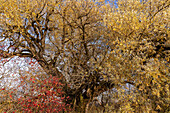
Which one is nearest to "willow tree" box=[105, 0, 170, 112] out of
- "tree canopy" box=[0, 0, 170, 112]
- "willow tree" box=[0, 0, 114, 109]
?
"tree canopy" box=[0, 0, 170, 112]

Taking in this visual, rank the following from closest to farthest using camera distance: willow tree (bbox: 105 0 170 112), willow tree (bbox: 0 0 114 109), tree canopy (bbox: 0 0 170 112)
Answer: willow tree (bbox: 105 0 170 112), tree canopy (bbox: 0 0 170 112), willow tree (bbox: 0 0 114 109)

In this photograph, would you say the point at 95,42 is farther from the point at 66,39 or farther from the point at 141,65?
the point at 141,65

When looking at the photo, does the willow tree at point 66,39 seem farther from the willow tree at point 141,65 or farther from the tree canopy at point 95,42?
the willow tree at point 141,65

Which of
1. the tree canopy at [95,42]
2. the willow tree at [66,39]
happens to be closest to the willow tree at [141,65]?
the tree canopy at [95,42]

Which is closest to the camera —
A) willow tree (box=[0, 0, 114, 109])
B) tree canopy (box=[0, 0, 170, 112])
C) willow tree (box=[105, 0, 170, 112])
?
willow tree (box=[105, 0, 170, 112])

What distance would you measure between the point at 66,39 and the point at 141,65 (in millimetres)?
8552

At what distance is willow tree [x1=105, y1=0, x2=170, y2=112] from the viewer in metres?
7.34

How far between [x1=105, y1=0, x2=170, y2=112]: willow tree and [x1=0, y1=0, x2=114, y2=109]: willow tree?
7.81 feet

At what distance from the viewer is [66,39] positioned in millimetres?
13742

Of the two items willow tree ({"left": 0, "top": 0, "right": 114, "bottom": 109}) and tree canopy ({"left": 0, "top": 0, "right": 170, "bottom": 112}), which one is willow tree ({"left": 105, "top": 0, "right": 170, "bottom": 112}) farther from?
willow tree ({"left": 0, "top": 0, "right": 114, "bottom": 109})

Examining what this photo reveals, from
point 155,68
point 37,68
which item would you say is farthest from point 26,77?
point 155,68

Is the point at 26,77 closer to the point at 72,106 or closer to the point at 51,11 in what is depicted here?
the point at 72,106

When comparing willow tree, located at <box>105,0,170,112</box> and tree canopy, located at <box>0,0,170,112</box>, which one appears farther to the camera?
tree canopy, located at <box>0,0,170,112</box>

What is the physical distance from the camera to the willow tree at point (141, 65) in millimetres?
7336
